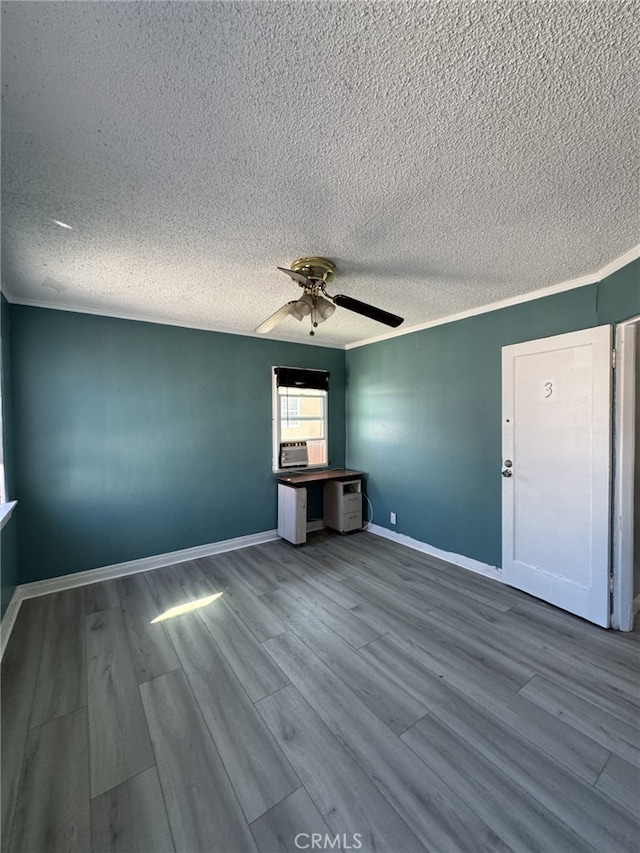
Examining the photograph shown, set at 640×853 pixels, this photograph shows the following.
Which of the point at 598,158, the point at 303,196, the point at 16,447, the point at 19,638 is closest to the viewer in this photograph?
the point at 598,158

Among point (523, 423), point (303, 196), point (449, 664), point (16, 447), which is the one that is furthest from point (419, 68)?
point (16, 447)

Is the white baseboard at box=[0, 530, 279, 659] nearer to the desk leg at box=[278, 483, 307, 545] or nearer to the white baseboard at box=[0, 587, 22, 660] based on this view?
the white baseboard at box=[0, 587, 22, 660]

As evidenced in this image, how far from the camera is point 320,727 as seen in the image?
152 cm

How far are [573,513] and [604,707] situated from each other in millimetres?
1169

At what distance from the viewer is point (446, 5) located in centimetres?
78

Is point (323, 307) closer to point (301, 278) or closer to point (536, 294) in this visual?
point (301, 278)

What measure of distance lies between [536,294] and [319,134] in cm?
233

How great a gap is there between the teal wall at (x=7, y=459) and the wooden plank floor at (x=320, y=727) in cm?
32

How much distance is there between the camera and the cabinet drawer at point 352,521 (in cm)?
409

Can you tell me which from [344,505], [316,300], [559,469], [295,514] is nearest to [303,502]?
[295,514]

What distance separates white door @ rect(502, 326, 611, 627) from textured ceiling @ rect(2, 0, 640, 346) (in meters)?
0.71

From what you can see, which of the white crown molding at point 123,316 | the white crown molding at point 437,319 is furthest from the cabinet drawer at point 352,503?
the white crown molding at point 123,316

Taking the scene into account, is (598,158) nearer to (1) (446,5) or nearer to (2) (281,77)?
(1) (446,5)

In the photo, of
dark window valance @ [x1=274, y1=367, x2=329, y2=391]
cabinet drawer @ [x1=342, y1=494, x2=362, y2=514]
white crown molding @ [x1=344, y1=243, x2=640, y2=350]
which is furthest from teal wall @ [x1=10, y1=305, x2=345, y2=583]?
white crown molding @ [x1=344, y1=243, x2=640, y2=350]
